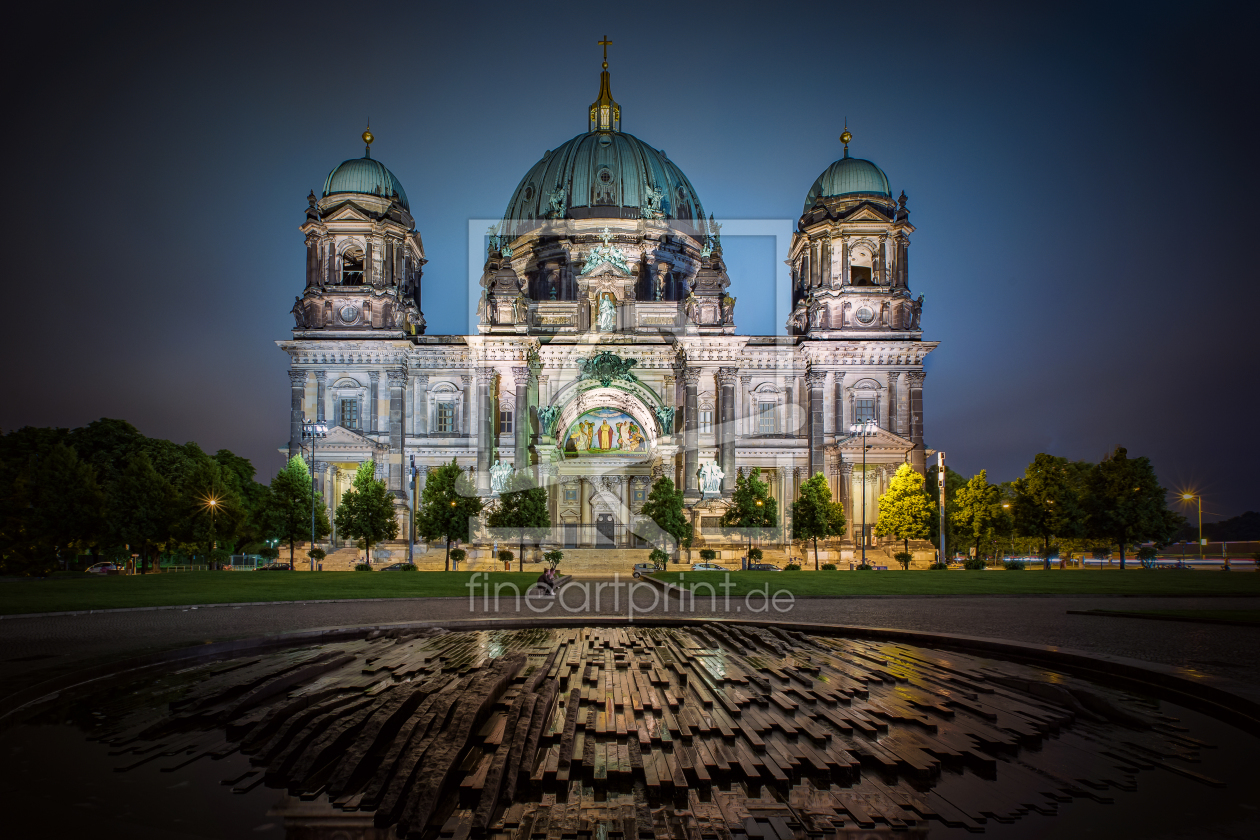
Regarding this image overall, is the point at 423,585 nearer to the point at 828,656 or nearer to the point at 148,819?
the point at 828,656

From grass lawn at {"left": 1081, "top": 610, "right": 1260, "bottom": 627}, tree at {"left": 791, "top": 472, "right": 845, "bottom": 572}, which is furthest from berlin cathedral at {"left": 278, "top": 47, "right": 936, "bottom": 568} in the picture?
grass lawn at {"left": 1081, "top": 610, "right": 1260, "bottom": 627}

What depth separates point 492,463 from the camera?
62.8 metres

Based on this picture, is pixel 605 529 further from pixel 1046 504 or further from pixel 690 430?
pixel 1046 504

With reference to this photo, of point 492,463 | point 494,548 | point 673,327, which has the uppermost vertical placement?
point 673,327

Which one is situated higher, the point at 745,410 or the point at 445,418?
the point at 745,410

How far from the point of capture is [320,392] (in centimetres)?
6444

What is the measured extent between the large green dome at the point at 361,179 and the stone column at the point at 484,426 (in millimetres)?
17767

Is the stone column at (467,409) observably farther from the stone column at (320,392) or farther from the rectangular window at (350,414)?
the stone column at (320,392)

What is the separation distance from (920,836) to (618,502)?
59928 millimetres

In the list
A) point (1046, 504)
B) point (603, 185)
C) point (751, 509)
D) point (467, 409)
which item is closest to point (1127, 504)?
point (1046, 504)

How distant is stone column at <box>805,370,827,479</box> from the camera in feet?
213

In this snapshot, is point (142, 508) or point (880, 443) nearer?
point (142, 508)

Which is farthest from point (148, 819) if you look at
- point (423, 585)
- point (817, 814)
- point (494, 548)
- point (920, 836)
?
point (494, 548)

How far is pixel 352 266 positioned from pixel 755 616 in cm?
5868
